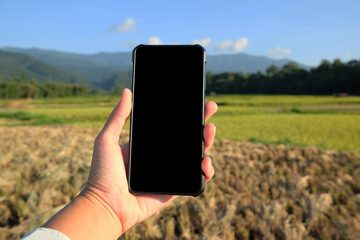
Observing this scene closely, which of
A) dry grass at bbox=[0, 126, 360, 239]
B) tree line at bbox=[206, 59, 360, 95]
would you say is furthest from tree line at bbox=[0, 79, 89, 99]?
dry grass at bbox=[0, 126, 360, 239]

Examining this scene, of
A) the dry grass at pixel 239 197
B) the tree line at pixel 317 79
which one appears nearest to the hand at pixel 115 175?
the dry grass at pixel 239 197

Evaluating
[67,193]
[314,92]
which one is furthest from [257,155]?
[314,92]

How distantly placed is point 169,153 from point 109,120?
1.19ft

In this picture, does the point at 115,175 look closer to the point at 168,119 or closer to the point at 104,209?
the point at 104,209

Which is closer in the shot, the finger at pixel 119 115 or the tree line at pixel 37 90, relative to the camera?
the finger at pixel 119 115

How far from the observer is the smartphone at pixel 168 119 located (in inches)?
58.1

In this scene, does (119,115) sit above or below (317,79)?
below

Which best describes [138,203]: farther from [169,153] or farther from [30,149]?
[30,149]

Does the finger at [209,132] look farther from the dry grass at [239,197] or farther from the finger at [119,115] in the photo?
the dry grass at [239,197]

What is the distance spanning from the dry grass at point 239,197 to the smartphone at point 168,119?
2.84ft

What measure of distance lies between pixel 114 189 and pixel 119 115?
39 cm

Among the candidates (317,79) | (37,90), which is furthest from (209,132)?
(37,90)

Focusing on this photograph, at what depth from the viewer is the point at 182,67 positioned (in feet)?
4.92

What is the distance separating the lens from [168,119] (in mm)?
1475
